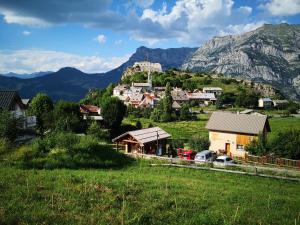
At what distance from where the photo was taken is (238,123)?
52.1 meters

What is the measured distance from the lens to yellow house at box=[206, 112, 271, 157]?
50397 mm

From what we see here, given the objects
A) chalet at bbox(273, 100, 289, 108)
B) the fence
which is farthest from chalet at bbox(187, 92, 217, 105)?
the fence

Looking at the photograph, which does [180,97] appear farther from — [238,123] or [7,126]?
[7,126]

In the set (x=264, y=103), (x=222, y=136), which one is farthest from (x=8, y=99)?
(x=264, y=103)

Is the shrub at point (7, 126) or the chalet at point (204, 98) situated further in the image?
the chalet at point (204, 98)

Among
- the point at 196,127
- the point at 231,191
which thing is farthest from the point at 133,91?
the point at 231,191

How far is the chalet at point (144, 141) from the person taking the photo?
47.3m

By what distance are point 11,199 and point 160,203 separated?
22.4 feet

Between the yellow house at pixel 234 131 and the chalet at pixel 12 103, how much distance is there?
29.2 m

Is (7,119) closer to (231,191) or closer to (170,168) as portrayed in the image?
(170,168)

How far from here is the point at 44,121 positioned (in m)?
63.1

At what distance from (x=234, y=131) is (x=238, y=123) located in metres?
1.65

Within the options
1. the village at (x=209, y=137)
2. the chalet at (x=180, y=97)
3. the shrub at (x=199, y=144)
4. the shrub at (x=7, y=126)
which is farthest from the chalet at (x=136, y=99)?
the shrub at (x=7, y=126)

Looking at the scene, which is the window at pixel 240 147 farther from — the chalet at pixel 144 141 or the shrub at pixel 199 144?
the chalet at pixel 144 141
